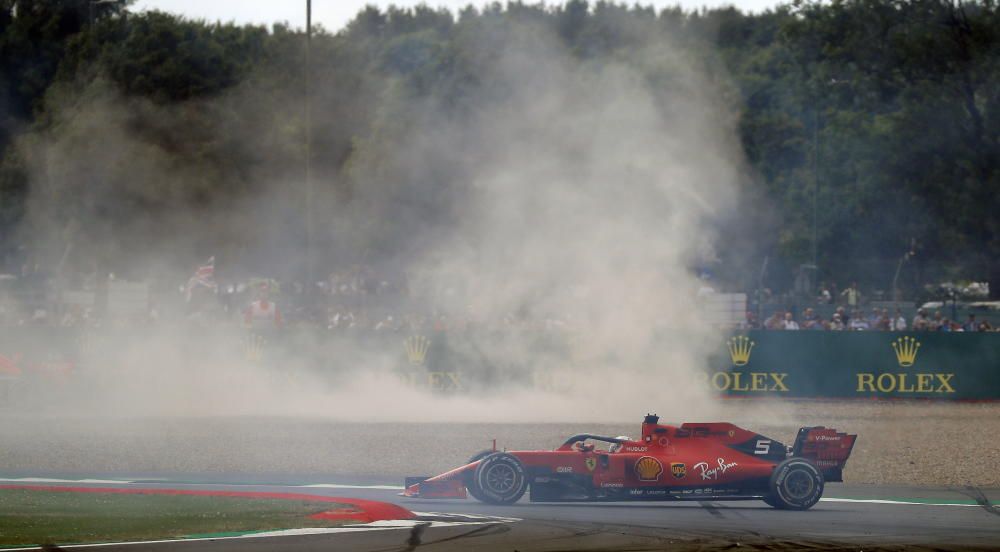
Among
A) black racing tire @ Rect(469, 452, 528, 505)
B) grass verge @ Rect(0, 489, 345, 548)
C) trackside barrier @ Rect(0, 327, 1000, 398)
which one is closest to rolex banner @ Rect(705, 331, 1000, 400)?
trackside barrier @ Rect(0, 327, 1000, 398)

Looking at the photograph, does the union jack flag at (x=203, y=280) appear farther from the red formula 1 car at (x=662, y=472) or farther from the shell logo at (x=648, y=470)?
the shell logo at (x=648, y=470)

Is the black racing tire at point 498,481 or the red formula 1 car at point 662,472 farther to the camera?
the black racing tire at point 498,481

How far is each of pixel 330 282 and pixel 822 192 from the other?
1844 cm

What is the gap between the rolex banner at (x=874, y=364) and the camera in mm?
28281

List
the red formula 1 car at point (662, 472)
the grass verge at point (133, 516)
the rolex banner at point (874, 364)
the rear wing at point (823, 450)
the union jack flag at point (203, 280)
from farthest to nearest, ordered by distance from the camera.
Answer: the union jack flag at point (203, 280) → the rolex banner at point (874, 364) → the rear wing at point (823, 450) → the red formula 1 car at point (662, 472) → the grass verge at point (133, 516)

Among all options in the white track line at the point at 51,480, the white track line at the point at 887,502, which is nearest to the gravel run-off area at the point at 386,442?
the white track line at the point at 51,480

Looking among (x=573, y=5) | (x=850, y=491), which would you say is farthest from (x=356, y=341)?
(x=850, y=491)

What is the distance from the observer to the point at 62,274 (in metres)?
37.6

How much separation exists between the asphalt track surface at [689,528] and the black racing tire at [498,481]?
163 millimetres

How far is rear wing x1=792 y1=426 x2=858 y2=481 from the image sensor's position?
14.1m

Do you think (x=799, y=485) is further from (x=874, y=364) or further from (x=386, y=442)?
(x=874, y=364)

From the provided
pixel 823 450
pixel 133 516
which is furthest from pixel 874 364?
pixel 133 516

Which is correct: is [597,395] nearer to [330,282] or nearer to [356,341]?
[356,341]

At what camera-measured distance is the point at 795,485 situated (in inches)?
552
